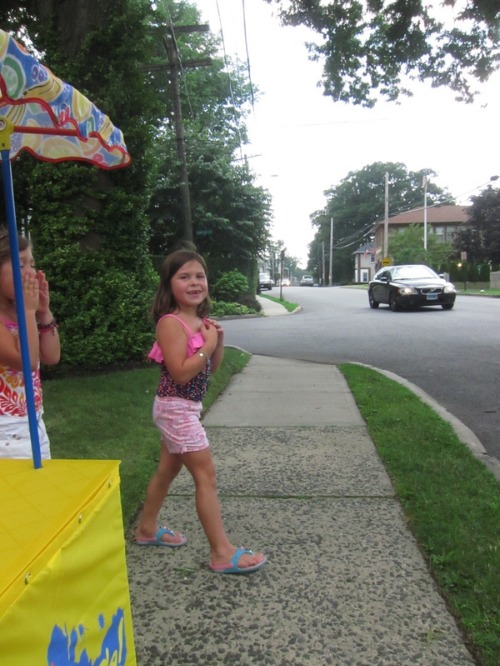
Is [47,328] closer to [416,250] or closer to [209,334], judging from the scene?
[209,334]

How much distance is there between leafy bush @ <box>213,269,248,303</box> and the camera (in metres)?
22.2

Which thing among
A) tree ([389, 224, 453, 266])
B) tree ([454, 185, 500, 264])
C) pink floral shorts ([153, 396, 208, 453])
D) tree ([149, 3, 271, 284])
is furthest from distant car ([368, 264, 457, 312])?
tree ([389, 224, 453, 266])

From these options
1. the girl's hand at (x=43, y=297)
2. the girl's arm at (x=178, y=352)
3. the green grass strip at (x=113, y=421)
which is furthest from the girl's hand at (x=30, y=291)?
the green grass strip at (x=113, y=421)

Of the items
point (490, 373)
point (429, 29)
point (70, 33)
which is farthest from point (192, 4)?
point (490, 373)

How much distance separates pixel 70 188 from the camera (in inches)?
264

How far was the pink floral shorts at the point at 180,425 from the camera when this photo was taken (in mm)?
2559

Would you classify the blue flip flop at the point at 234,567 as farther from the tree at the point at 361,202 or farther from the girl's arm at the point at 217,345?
the tree at the point at 361,202

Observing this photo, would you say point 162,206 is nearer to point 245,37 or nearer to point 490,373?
point 245,37

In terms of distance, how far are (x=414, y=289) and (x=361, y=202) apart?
80.0 m

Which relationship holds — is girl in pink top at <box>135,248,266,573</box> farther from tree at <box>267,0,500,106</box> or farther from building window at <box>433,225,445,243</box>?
building window at <box>433,225,445,243</box>

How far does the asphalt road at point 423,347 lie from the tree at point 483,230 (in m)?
31.2

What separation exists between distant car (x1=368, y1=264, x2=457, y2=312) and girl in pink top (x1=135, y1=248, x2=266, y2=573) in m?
15.7

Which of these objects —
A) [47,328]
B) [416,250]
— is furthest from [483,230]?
[47,328]

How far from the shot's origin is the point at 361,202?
93750mm
